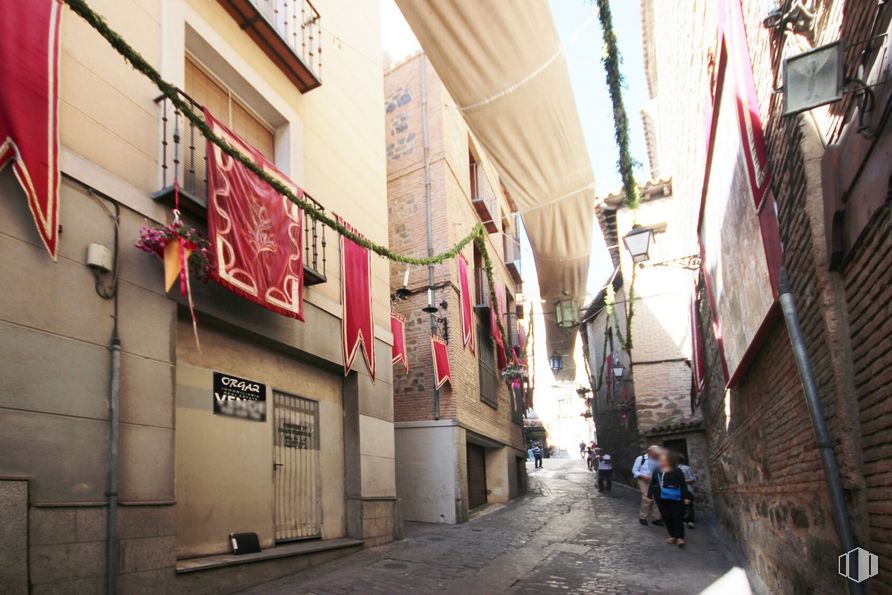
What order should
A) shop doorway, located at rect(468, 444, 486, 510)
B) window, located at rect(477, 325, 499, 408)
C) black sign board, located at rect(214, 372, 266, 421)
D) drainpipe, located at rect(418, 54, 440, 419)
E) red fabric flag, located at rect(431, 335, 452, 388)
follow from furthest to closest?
window, located at rect(477, 325, 499, 408), shop doorway, located at rect(468, 444, 486, 510), drainpipe, located at rect(418, 54, 440, 419), red fabric flag, located at rect(431, 335, 452, 388), black sign board, located at rect(214, 372, 266, 421)

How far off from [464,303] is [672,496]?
6.41 meters

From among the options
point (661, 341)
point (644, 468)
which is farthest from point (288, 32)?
point (661, 341)

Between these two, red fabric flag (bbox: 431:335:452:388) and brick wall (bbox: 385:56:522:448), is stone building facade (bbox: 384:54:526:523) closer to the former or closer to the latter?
brick wall (bbox: 385:56:522:448)

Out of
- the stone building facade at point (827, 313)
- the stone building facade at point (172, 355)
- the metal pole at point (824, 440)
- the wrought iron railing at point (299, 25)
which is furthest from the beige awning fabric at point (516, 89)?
the wrought iron railing at point (299, 25)

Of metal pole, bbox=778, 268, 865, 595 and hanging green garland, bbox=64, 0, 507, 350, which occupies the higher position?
hanging green garland, bbox=64, 0, 507, 350

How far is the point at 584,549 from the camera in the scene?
8.88 m

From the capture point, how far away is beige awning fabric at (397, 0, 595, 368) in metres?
5.09

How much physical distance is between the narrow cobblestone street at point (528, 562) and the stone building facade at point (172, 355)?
62 centimetres

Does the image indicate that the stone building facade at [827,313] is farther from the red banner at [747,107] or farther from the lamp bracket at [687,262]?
the lamp bracket at [687,262]

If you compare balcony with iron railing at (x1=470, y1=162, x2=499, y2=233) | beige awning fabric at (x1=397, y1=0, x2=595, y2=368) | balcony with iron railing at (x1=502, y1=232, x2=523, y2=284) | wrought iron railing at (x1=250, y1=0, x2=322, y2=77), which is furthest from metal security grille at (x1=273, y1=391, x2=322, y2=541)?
balcony with iron railing at (x1=502, y1=232, x2=523, y2=284)

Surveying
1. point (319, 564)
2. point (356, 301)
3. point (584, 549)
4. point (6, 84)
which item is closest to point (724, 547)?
point (584, 549)

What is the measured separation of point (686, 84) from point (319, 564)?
8084 mm

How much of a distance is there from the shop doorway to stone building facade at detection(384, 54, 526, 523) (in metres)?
0.03

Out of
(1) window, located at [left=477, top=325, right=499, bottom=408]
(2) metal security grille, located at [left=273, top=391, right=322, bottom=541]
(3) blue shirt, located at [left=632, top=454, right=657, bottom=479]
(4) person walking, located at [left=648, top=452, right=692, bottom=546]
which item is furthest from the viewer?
(1) window, located at [left=477, top=325, right=499, bottom=408]
